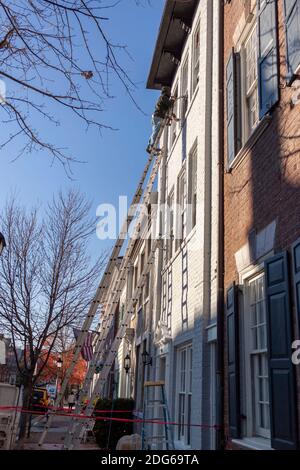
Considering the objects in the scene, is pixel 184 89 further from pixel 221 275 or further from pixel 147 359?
pixel 147 359

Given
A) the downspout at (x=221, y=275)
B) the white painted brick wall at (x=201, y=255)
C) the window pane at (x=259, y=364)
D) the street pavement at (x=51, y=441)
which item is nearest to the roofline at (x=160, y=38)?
the white painted brick wall at (x=201, y=255)

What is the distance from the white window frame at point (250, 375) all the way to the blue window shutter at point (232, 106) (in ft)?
6.93

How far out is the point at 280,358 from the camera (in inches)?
170

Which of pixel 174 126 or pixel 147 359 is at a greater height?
pixel 174 126

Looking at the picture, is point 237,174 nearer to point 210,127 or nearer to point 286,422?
point 210,127

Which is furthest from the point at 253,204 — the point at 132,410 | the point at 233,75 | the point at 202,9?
the point at 132,410

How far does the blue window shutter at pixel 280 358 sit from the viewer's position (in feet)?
13.4

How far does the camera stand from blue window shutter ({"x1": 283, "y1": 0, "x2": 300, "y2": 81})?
465 cm

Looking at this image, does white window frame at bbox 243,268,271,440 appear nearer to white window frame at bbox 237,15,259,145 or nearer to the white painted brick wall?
the white painted brick wall

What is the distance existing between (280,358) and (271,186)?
1.94 m

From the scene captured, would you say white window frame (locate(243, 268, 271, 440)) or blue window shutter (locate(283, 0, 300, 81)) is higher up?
blue window shutter (locate(283, 0, 300, 81))

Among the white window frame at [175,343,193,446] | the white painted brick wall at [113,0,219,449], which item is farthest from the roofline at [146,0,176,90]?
the white window frame at [175,343,193,446]

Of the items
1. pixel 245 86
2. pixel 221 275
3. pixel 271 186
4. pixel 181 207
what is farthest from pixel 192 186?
pixel 271 186

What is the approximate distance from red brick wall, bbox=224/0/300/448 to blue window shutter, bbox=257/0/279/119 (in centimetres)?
9
